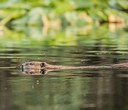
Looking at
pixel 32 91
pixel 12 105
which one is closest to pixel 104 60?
pixel 32 91

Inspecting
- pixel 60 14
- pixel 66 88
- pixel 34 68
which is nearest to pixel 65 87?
pixel 66 88

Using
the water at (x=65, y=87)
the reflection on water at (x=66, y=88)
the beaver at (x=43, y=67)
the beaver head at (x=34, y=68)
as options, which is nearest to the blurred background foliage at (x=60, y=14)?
the water at (x=65, y=87)

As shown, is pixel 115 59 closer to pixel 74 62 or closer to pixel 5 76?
pixel 74 62

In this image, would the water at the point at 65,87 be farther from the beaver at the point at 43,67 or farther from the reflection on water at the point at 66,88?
the beaver at the point at 43,67

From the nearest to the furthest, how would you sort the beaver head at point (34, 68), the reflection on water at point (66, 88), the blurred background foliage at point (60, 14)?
the reflection on water at point (66, 88)
the beaver head at point (34, 68)
the blurred background foliage at point (60, 14)

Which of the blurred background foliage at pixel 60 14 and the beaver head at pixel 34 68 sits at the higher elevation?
the blurred background foliage at pixel 60 14

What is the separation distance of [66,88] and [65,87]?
79 millimetres

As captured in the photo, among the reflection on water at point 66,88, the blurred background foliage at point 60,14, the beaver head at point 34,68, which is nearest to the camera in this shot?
the reflection on water at point 66,88

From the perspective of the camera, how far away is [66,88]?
8000 mm

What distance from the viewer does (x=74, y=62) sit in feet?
36.6

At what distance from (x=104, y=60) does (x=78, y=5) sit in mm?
20068

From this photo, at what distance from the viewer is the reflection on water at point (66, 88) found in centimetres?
684

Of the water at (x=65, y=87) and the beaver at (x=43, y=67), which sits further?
the beaver at (x=43, y=67)

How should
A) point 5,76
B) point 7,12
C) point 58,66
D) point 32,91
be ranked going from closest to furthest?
1. point 32,91
2. point 5,76
3. point 58,66
4. point 7,12
